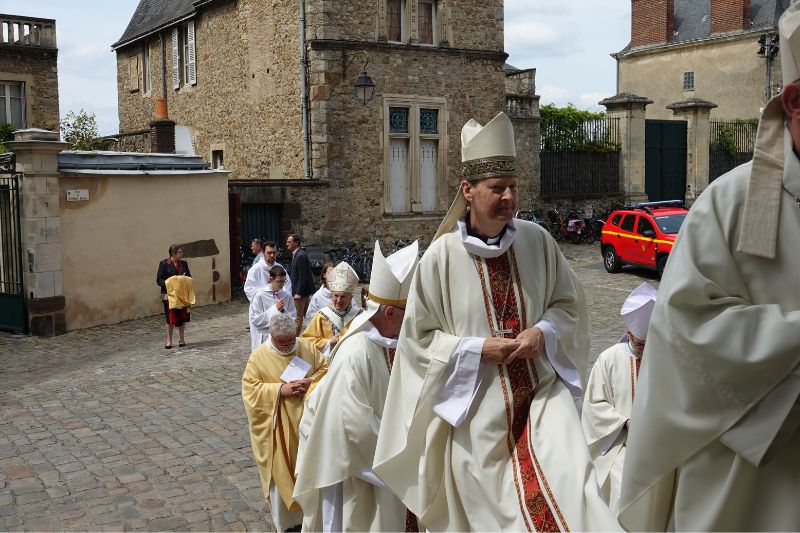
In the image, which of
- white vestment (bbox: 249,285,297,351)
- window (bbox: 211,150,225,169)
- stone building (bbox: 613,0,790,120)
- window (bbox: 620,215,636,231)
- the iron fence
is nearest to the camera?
white vestment (bbox: 249,285,297,351)

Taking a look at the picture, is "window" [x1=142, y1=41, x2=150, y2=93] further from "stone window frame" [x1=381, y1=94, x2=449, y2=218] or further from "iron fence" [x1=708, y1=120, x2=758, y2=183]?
"iron fence" [x1=708, y1=120, x2=758, y2=183]

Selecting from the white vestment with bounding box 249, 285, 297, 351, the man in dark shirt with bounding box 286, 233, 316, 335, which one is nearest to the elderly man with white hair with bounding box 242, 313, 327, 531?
the white vestment with bounding box 249, 285, 297, 351

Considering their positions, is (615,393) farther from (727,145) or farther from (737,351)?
(727,145)

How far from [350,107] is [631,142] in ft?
36.8

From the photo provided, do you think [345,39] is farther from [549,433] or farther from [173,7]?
[549,433]

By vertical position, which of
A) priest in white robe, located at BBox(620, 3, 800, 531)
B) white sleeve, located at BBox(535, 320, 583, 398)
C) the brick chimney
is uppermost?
the brick chimney

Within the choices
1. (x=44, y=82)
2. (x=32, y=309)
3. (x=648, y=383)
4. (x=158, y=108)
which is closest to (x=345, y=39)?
(x=158, y=108)

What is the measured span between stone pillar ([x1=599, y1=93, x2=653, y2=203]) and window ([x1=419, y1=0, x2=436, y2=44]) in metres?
8.22

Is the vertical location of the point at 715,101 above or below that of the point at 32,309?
above

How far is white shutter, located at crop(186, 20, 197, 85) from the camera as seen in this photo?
28.9 metres

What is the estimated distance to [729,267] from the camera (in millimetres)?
2529

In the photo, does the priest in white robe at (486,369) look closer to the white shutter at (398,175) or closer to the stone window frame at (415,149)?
the stone window frame at (415,149)

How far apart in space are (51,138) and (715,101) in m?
33.5

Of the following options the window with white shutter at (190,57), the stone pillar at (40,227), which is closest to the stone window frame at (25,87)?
the window with white shutter at (190,57)
